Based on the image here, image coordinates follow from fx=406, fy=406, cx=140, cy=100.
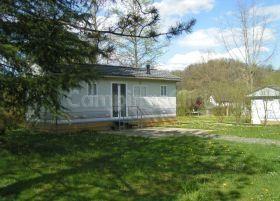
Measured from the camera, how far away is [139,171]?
9641 millimetres

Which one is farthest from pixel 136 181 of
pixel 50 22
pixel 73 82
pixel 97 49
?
pixel 50 22

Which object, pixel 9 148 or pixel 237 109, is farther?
pixel 237 109

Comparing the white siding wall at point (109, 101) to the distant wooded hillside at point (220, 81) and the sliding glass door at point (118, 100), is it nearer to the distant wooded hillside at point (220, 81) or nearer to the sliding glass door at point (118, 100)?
the sliding glass door at point (118, 100)

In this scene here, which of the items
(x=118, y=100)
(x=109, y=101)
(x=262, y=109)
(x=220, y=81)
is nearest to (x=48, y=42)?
(x=109, y=101)

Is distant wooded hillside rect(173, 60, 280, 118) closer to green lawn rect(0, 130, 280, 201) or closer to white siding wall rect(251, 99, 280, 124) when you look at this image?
white siding wall rect(251, 99, 280, 124)

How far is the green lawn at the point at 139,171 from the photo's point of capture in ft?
25.0

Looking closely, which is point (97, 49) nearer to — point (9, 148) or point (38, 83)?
point (38, 83)

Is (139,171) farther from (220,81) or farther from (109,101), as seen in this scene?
(220,81)

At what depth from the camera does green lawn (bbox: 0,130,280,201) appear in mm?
7621

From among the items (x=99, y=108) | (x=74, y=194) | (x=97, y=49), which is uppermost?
(x=97, y=49)

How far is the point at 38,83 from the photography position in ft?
A: 31.7

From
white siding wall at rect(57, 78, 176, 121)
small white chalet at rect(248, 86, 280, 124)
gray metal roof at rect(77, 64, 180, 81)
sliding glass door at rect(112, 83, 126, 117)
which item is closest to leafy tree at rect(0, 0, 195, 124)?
white siding wall at rect(57, 78, 176, 121)

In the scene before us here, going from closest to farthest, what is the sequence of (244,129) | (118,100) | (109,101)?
1. (244,129)
2. (109,101)
3. (118,100)

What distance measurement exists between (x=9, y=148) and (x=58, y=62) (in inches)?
180
